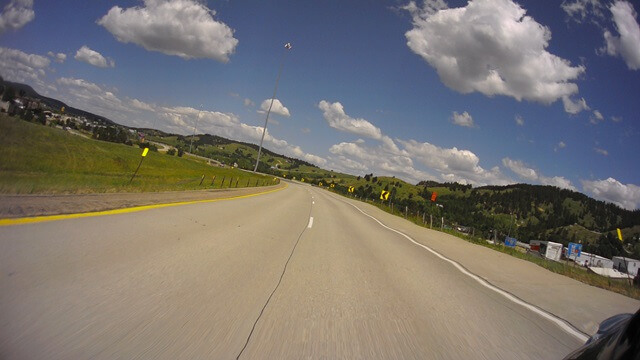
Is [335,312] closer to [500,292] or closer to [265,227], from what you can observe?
[500,292]

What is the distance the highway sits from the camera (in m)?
3.32

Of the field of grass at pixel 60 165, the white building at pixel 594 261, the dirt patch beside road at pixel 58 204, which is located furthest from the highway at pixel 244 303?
the white building at pixel 594 261

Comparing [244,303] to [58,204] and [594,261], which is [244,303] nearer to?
[58,204]

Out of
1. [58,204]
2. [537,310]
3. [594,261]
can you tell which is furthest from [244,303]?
[594,261]

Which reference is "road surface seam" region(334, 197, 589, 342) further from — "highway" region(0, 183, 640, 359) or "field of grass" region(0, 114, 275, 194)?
"field of grass" region(0, 114, 275, 194)

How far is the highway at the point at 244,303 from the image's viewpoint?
131 inches

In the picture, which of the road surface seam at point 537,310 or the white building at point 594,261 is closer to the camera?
the road surface seam at point 537,310

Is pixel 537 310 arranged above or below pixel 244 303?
above

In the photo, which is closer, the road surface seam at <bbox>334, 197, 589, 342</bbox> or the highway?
the highway

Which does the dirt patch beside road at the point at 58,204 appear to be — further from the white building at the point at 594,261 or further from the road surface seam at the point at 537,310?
the white building at the point at 594,261

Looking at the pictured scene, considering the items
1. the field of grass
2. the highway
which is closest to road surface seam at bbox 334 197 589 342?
the highway

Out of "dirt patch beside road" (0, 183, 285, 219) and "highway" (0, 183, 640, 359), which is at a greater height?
"highway" (0, 183, 640, 359)

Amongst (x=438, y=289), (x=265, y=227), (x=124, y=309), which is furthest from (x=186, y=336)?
(x=265, y=227)

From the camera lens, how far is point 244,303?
465 centimetres
